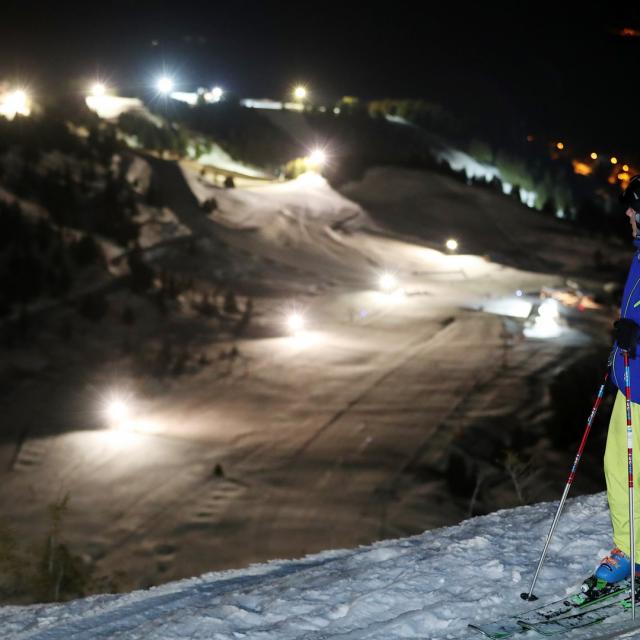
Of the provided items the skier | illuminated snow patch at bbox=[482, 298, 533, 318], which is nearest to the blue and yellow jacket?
the skier

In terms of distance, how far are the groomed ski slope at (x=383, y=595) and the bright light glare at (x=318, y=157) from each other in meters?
41.8

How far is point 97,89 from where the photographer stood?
53.2 meters

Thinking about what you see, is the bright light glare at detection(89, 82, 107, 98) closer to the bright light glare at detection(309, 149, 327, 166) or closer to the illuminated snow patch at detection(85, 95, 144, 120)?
the illuminated snow patch at detection(85, 95, 144, 120)

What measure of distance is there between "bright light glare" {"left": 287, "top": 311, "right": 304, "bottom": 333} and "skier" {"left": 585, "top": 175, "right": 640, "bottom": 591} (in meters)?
19.5

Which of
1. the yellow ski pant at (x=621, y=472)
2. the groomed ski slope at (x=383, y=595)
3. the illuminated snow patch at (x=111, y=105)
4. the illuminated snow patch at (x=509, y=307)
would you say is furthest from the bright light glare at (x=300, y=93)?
the yellow ski pant at (x=621, y=472)

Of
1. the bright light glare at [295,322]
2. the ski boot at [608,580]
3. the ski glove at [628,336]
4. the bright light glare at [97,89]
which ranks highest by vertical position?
the bright light glare at [97,89]

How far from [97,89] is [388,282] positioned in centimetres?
3286

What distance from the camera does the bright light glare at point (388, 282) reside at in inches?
1130

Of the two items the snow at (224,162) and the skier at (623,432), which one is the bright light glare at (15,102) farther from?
the skier at (623,432)

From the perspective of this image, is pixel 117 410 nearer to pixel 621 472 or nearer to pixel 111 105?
pixel 621 472

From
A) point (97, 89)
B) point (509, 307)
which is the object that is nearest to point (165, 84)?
point (97, 89)

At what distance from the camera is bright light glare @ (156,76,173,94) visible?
59.6 meters

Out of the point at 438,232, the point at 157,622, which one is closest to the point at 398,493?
the point at 157,622

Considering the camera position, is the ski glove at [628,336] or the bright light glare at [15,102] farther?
the bright light glare at [15,102]
